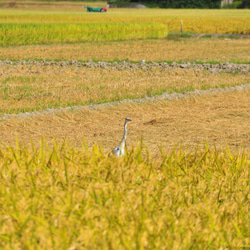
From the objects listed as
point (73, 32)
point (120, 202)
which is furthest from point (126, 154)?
point (73, 32)

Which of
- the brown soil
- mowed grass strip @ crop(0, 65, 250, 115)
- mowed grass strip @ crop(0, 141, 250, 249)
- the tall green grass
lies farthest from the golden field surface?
the tall green grass

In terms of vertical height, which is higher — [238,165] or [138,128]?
[238,165]

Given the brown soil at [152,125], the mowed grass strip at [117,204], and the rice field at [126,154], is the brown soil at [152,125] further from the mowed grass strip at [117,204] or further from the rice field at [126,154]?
the mowed grass strip at [117,204]

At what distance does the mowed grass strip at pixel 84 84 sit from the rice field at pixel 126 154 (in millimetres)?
39

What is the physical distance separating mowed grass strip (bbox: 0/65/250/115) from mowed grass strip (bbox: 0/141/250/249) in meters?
6.92

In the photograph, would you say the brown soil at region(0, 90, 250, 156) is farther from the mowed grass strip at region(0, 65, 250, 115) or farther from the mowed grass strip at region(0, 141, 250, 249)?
the mowed grass strip at region(0, 141, 250, 249)

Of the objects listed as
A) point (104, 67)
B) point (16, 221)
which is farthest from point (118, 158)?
point (104, 67)

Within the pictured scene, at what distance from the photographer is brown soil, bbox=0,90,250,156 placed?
962 centimetres

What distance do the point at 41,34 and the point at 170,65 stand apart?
14.8 meters

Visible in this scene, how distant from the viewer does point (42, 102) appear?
12945 millimetres

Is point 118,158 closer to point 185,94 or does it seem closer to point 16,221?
point 16,221

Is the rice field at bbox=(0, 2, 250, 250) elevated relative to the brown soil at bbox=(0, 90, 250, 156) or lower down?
elevated

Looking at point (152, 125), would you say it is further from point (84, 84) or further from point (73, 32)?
point (73, 32)

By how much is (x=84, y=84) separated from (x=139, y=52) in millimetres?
11620
